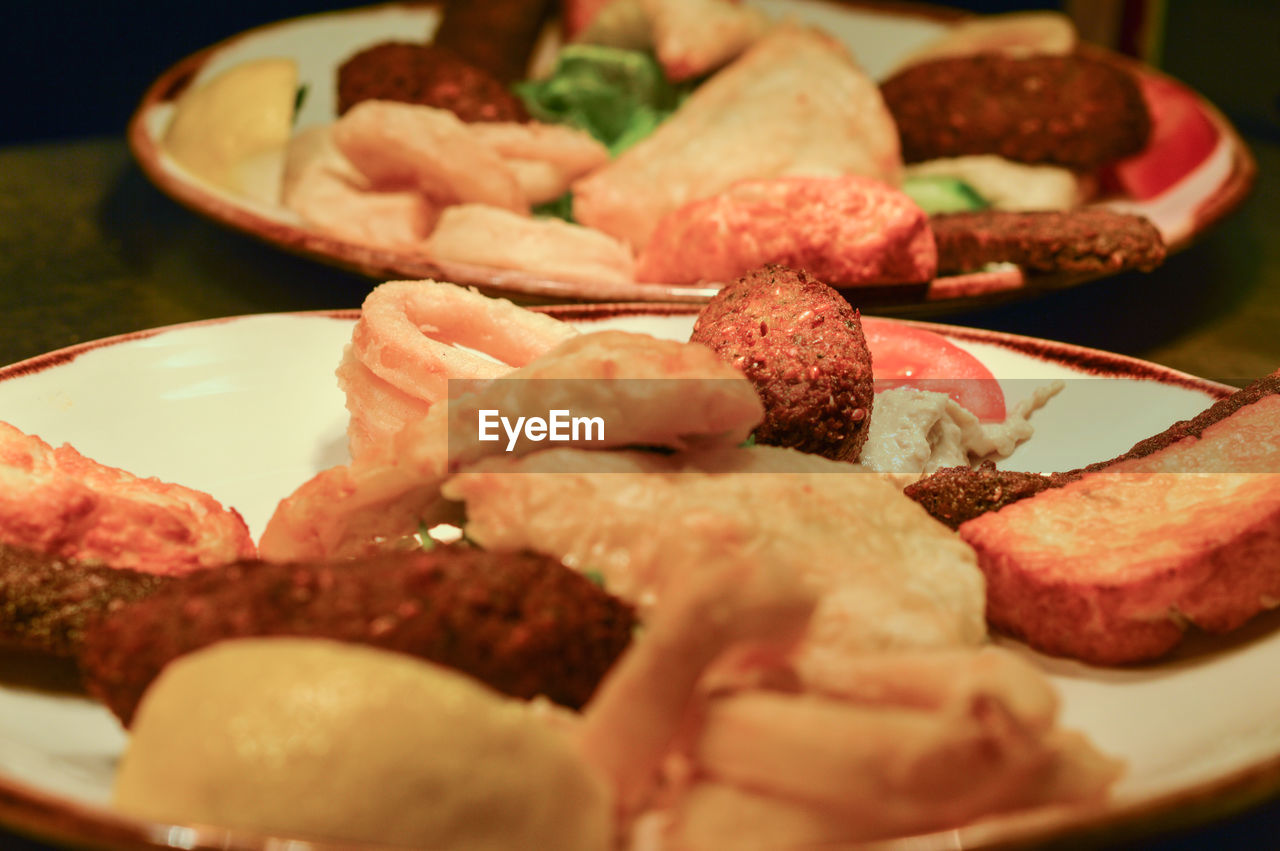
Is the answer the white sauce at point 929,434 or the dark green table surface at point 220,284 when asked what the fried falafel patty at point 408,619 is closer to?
the white sauce at point 929,434

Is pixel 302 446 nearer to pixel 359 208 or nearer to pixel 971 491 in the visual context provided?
pixel 971 491

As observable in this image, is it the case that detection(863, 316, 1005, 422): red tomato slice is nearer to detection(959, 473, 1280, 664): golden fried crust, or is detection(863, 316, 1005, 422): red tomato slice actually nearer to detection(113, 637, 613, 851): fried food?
detection(959, 473, 1280, 664): golden fried crust

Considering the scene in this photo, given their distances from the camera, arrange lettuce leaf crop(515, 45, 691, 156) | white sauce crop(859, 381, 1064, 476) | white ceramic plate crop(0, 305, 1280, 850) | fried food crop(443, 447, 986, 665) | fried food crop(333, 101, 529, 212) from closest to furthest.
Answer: white ceramic plate crop(0, 305, 1280, 850), fried food crop(443, 447, 986, 665), white sauce crop(859, 381, 1064, 476), fried food crop(333, 101, 529, 212), lettuce leaf crop(515, 45, 691, 156)

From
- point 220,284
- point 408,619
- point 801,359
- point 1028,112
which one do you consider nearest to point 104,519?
point 408,619

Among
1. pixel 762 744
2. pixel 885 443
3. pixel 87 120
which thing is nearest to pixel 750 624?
pixel 762 744

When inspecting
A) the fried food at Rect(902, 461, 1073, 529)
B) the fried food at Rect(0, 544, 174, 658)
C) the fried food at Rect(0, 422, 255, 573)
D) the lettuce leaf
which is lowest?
the lettuce leaf

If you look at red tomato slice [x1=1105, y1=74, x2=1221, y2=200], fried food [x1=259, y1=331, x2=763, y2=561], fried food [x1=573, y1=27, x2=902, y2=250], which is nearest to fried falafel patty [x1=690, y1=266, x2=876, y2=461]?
fried food [x1=259, y1=331, x2=763, y2=561]
